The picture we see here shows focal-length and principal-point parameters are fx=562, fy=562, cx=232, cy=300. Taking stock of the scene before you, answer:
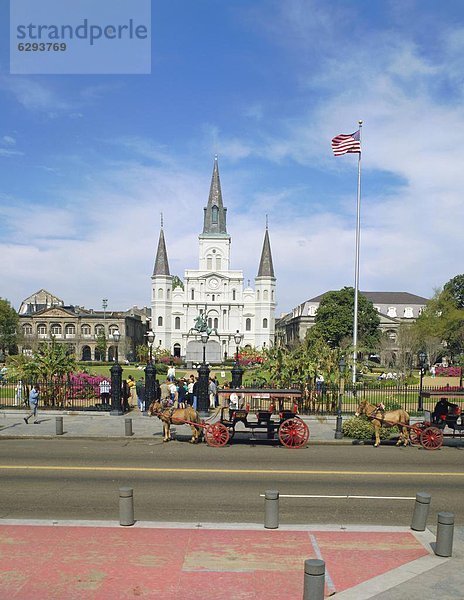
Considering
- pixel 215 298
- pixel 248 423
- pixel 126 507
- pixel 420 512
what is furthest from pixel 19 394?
pixel 215 298

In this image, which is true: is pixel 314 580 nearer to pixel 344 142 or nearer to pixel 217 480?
pixel 217 480

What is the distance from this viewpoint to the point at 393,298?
130 metres

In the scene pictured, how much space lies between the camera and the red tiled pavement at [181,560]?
7238mm

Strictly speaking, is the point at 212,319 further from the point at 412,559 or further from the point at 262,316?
the point at 412,559

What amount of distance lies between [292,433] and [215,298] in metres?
107

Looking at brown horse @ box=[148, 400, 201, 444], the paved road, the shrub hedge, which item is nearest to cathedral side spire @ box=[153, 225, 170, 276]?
the paved road

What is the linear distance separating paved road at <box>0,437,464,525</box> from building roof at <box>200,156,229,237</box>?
110518 millimetres

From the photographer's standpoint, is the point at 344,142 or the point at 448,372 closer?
the point at 344,142

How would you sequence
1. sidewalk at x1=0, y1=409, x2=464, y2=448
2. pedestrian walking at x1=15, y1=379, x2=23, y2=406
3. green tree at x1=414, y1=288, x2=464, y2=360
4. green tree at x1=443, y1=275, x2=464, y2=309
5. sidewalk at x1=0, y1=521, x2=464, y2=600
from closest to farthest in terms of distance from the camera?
sidewalk at x1=0, y1=521, x2=464, y2=600, sidewalk at x1=0, y1=409, x2=464, y2=448, pedestrian walking at x1=15, y1=379, x2=23, y2=406, green tree at x1=414, y1=288, x2=464, y2=360, green tree at x1=443, y1=275, x2=464, y2=309

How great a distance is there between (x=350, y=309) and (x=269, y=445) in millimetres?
72715

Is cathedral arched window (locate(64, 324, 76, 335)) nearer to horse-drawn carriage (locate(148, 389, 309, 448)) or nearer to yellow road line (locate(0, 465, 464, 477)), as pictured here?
horse-drawn carriage (locate(148, 389, 309, 448))

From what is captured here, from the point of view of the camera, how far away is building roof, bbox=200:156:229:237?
12731 centimetres

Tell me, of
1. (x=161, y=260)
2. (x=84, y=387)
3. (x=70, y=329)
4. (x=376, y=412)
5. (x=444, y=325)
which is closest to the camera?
(x=376, y=412)

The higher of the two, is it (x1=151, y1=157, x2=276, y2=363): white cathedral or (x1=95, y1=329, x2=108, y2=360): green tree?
(x1=151, y1=157, x2=276, y2=363): white cathedral
